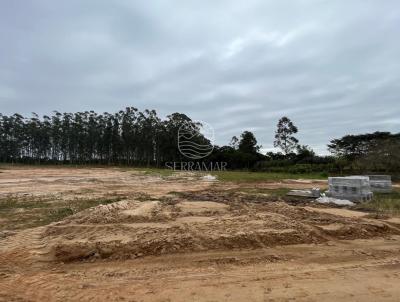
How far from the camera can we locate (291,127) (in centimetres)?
6562

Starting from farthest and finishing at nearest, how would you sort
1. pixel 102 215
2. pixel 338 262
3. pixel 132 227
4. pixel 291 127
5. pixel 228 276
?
pixel 291 127 < pixel 102 215 < pixel 132 227 < pixel 338 262 < pixel 228 276

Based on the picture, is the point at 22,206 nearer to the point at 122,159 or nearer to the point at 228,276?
the point at 228,276

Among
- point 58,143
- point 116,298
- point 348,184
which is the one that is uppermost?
point 58,143

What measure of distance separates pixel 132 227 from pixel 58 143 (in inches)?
2914

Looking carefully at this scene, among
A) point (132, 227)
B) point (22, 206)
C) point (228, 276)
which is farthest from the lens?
point (22, 206)

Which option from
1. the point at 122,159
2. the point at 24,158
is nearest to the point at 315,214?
the point at 122,159

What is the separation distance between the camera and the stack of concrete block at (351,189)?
14.2m

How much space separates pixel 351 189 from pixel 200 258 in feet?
33.8

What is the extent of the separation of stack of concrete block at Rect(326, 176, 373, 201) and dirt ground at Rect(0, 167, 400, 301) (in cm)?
483

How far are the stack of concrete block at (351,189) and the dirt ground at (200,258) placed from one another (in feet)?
15.8

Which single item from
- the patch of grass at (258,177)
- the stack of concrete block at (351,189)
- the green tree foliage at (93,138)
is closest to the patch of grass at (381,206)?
the stack of concrete block at (351,189)

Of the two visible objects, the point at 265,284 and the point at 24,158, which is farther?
the point at 24,158

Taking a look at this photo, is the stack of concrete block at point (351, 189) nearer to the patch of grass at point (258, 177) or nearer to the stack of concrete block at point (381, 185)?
the stack of concrete block at point (381, 185)

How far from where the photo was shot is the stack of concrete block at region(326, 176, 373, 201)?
14.2 metres
